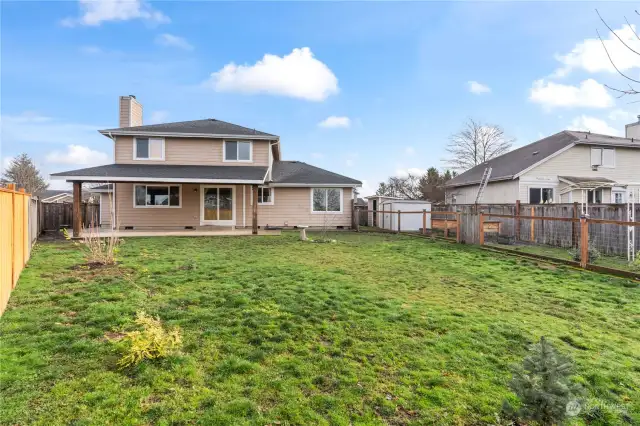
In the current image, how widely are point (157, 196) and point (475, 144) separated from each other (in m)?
33.9

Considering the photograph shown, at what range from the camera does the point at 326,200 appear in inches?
759

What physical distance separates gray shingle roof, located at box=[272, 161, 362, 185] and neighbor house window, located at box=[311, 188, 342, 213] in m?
0.56

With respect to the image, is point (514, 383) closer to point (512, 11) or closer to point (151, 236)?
point (512, 11)

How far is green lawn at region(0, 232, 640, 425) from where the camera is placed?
256 cm

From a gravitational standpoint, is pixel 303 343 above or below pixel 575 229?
below

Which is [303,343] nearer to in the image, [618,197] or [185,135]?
[185,135]

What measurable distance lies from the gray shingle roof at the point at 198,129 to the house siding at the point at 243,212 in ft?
9.03

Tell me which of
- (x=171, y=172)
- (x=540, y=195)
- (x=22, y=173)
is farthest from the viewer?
(x=22, y=173)

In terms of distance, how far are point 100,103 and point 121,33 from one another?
9.50 m

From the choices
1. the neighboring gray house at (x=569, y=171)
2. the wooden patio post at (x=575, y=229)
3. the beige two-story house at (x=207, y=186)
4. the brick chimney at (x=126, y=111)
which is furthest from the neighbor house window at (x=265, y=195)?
the neighboring gray house at (x=569, y=171)

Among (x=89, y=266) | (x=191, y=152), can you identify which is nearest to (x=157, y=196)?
(x=191, y=152)

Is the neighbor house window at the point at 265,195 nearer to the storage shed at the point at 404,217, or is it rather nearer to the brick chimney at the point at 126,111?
the storage shed at the point at 404,217

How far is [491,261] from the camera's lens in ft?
30.4

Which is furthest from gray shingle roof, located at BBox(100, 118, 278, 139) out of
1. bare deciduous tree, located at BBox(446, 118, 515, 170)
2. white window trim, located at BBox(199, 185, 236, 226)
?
bare deciduous tree, located at BBox(446, 118, 515, 170)
